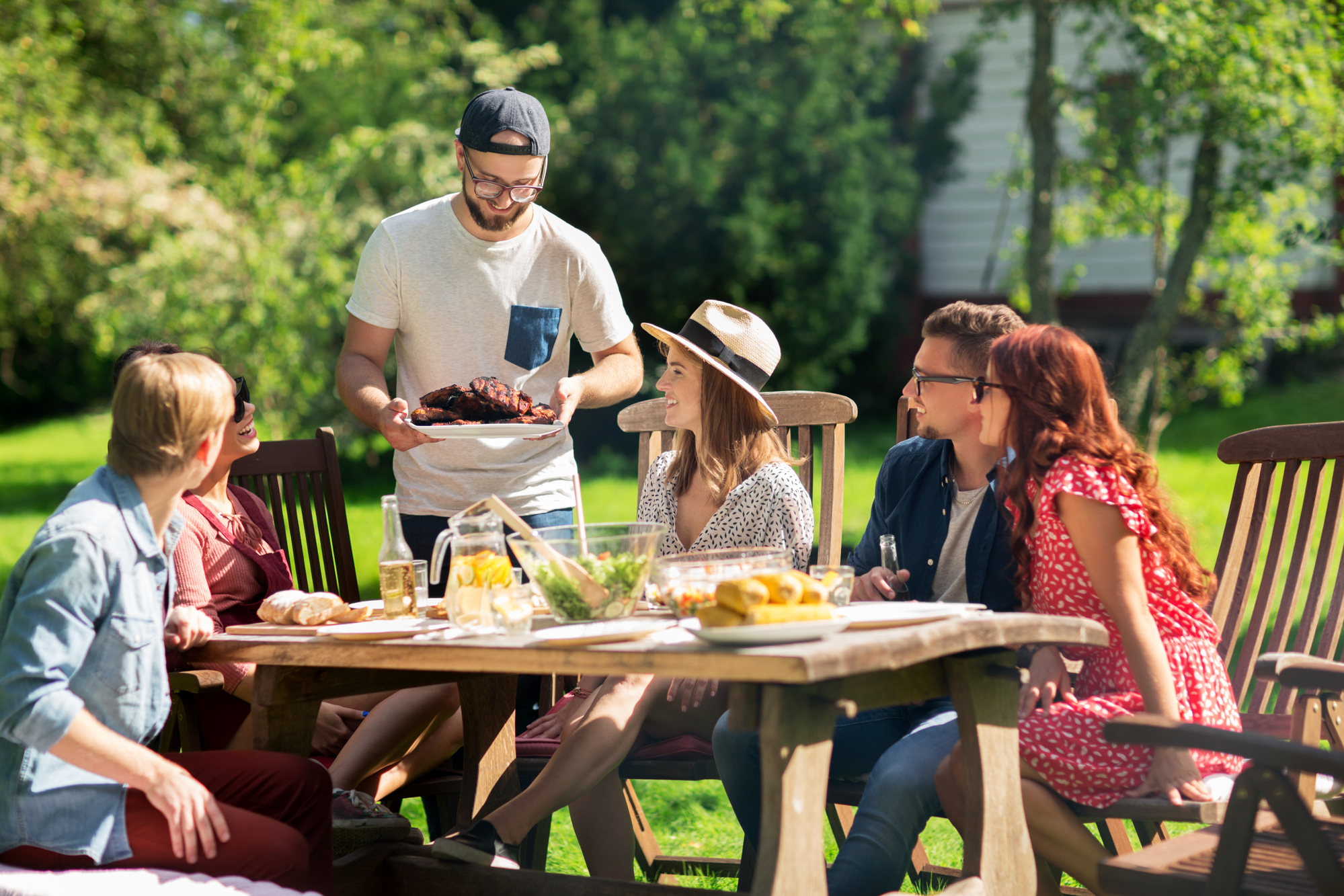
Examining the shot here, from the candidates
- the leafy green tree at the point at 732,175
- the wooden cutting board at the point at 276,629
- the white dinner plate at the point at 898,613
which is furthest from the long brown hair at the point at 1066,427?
the leafy green tree at the point at 732,175

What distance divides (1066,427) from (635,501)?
278 inches

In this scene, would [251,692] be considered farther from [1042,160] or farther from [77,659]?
[1042,160]

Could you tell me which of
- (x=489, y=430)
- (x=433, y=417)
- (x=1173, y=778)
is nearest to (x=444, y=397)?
(x=433, y=417)

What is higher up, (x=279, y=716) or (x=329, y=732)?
(x=279, y=716)

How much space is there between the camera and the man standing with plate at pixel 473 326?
362cm

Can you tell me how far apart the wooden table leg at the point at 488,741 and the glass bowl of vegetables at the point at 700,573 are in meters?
0.91

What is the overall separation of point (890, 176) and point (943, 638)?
11548 millimetres

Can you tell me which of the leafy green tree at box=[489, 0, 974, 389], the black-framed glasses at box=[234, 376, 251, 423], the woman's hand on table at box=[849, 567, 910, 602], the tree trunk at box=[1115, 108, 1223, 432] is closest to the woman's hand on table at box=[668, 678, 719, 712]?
the woman's hand on table at box=[849, 567, 910, 602]

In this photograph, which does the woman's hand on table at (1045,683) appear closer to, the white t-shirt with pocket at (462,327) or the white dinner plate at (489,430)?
the white dinner plate at (489,430)

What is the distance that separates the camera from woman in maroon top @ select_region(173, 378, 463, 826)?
120 inches

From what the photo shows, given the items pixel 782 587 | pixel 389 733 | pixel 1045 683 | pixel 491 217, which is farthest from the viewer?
pixel 491 217

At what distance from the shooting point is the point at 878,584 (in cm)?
294

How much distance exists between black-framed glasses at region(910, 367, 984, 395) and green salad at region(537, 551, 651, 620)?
3.72ft

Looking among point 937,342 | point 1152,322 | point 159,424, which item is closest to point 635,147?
point 1152,322
